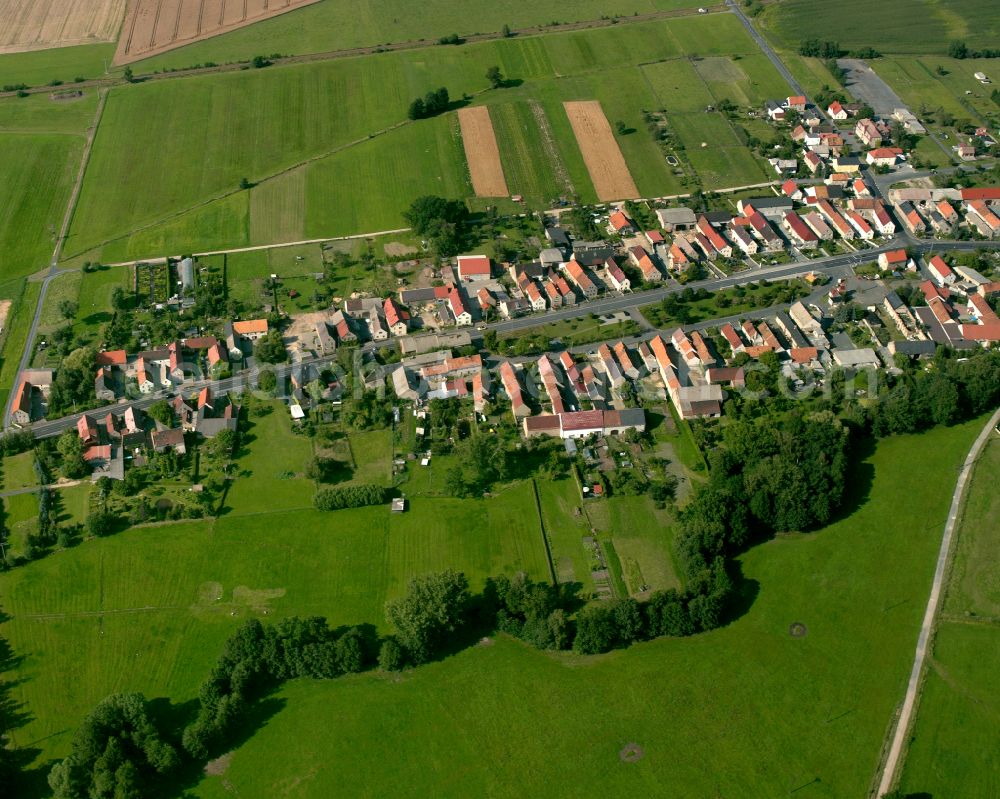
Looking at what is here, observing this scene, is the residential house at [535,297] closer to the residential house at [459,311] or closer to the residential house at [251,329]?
the residential house at [459,311]

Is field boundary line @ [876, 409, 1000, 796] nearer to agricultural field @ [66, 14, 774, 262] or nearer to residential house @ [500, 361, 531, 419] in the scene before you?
residential house @ [500, 361, 531, 419]

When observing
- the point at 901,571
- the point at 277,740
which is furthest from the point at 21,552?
the point at 901,571

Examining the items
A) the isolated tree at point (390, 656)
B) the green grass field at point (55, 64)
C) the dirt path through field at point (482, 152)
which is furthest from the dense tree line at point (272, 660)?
the green grass field at point (55, 64)

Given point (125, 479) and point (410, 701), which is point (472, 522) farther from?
point (125, 479)

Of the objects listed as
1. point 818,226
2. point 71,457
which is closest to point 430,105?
point 818,226

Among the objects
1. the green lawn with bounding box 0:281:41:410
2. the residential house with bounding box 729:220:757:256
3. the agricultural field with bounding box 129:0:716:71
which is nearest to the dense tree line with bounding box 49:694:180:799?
the green lawn with bounding box 0:281:41:410
